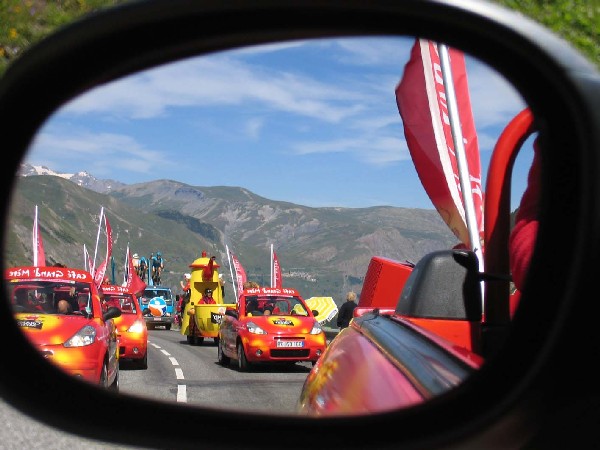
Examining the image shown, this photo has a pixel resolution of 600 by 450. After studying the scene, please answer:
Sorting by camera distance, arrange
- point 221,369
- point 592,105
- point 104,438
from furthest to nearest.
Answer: point 221,369
point 104,438
point 592,105

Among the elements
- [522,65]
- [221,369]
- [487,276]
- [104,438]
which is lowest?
[221,369]

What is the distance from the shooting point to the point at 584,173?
140cm

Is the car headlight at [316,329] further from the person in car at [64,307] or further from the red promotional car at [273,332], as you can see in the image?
the person in car at [64,307]

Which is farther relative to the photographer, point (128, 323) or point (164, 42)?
point (128, 323)

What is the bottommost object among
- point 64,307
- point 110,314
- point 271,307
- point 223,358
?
point 223,358

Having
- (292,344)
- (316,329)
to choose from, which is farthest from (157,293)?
(316,329)

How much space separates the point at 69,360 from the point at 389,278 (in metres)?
1.42

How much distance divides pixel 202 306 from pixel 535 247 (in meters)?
24.1

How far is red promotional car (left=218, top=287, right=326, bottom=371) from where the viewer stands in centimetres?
1501

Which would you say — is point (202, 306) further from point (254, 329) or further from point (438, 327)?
point (438, 327)

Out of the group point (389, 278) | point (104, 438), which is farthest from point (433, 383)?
point (389, 278)

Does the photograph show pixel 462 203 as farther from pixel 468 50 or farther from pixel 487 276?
pixel 468 50

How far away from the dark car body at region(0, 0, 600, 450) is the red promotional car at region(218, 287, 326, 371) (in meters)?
11.7

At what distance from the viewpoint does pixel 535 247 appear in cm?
159
